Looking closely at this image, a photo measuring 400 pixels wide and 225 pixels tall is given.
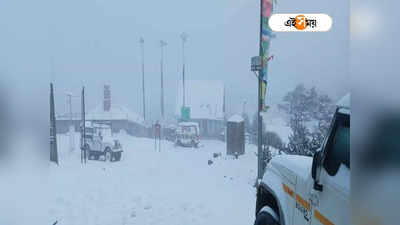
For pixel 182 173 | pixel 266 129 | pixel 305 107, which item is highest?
pixel 305 107

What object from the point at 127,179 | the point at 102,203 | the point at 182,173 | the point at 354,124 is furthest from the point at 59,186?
the point at 354,124

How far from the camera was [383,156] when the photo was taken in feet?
2.45

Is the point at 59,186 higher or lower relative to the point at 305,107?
lower

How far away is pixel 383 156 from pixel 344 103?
1146 millimetres

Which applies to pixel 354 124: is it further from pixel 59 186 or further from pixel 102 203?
pixel 59 186

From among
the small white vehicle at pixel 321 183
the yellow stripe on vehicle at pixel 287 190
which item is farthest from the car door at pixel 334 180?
the yellow stripe on vehicle at pixel 287 190

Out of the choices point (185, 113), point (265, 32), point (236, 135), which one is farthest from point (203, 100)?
point (265, 32)

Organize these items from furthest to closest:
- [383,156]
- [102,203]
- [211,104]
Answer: [211,104] → [102,203] → [383,156]

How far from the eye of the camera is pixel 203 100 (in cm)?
2466

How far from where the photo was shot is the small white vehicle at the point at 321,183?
5.44ft

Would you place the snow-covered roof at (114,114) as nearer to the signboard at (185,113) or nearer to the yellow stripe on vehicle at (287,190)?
the signboard at (185,113)

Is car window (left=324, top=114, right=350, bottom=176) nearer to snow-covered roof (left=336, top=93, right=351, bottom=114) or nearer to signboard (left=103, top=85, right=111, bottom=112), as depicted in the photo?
snow-covered roof (left=336, top=93, right=351, bottom=114)

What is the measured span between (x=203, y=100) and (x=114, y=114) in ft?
20.3

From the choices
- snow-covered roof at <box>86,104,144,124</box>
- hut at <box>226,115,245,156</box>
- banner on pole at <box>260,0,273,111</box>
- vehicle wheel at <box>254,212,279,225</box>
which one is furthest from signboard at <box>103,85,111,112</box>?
vehicle wheel at <box>254,212,279,225</box>
